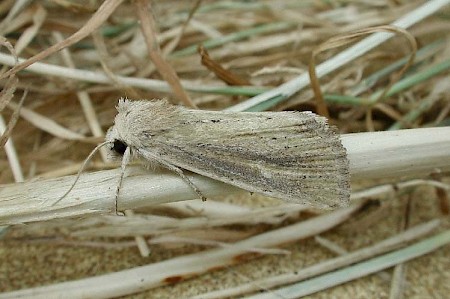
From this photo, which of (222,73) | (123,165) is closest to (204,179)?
(123,165)

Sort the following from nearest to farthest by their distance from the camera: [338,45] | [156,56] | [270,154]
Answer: [270,154]
[338,45]
[156,56]

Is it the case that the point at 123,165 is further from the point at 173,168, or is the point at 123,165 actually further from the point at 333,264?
the point at 333,264

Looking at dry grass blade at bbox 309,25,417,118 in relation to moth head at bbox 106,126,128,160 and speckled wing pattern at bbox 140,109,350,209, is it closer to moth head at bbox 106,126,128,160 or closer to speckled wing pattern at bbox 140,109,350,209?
speckled wing pattern at bbox 140,109,350,209

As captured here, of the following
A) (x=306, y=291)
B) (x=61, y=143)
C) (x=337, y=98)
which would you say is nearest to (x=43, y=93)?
(x=61, y=143)

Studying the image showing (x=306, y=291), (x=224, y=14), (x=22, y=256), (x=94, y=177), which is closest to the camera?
(x=94, y=177)

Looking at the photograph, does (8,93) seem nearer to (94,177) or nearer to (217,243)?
(94,177)

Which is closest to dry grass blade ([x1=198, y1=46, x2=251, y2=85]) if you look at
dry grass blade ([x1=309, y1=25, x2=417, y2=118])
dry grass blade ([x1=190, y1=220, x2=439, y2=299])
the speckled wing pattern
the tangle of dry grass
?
the tangle of dry grass

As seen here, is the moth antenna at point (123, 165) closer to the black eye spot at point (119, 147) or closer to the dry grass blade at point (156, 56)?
the black eye spot at point (119, 147)
